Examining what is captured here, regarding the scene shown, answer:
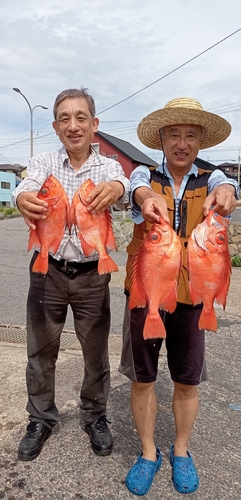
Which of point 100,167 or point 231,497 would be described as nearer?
point 231,497

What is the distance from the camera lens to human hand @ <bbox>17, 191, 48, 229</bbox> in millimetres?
2248

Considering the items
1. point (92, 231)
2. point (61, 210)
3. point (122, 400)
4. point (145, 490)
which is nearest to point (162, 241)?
point (92, 231)

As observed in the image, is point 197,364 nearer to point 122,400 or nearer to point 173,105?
point 122,400

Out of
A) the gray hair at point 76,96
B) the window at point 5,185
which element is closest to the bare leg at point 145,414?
the gray hair at point 76,96

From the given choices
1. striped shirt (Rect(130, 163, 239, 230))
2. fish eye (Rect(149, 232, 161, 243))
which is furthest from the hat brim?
fish eye (Rect(149, 232, 161, 243))

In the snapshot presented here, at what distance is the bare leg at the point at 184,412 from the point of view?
2.61 m

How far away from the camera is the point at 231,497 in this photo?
2.43 m

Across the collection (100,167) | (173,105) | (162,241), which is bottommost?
(162,241)

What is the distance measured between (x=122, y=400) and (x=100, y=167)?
6.43ft

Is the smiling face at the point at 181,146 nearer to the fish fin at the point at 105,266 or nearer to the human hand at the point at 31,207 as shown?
the fish fin at the point at 105,266

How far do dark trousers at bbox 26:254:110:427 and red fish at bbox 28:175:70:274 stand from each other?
1.35 ft

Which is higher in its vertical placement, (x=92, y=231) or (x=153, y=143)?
(x=153, y=143)

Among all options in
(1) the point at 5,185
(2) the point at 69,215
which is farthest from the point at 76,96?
(1) the point at 5,185

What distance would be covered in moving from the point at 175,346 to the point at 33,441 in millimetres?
1145
